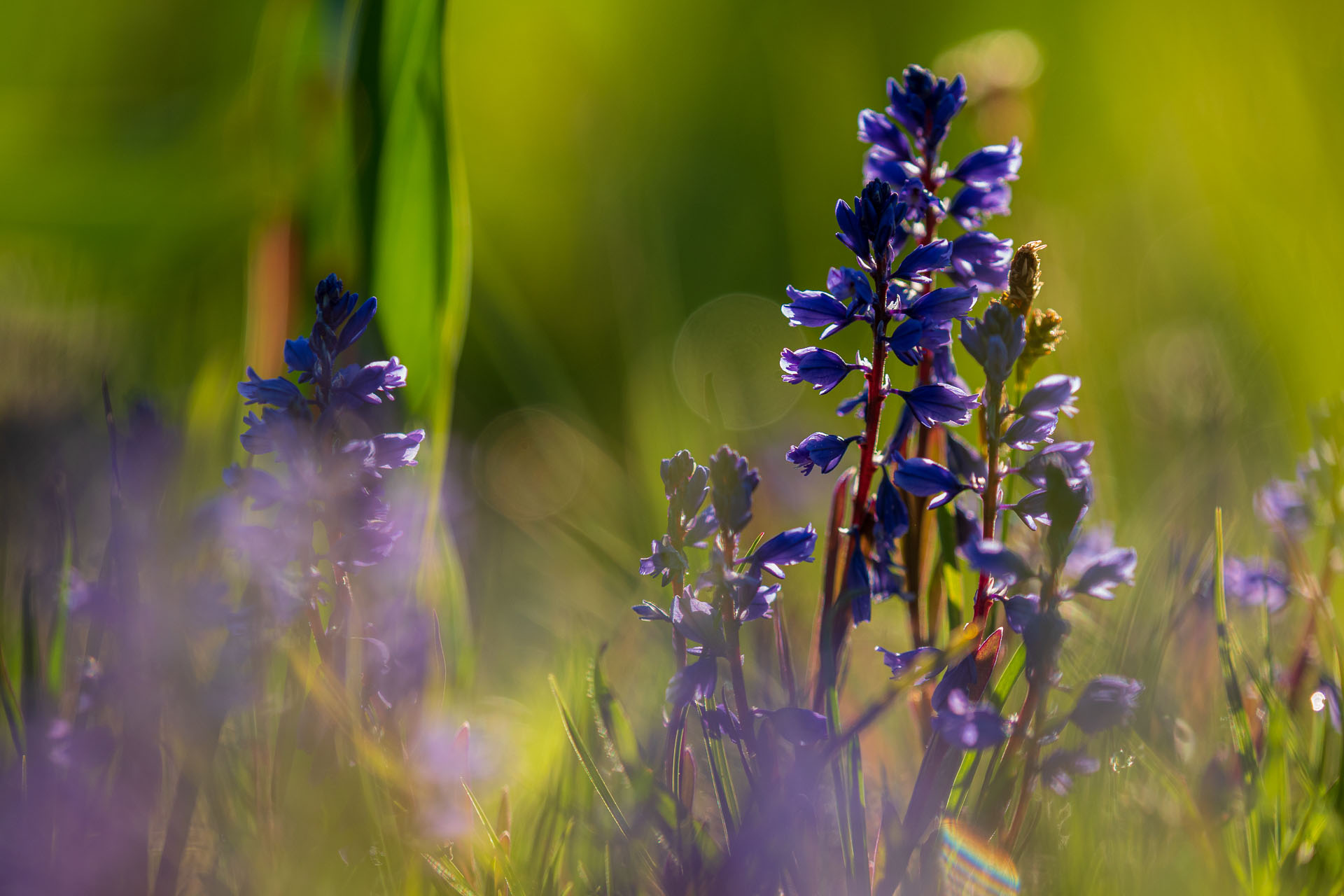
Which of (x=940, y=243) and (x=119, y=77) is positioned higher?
(x=119, y=77)

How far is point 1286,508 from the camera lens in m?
1.00

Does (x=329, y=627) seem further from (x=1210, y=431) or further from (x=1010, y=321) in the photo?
(x=1210, y=431)

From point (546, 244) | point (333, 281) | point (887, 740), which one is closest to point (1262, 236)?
point (887, 740)

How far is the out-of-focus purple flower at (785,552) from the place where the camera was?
712mm

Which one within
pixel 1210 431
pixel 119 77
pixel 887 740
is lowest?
pixel 887 740

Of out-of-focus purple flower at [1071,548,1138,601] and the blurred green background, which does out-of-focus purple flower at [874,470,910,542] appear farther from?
the blurred green background

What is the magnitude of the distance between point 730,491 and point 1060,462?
231 mm

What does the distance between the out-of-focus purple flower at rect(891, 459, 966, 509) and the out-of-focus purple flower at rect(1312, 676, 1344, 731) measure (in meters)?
0.38

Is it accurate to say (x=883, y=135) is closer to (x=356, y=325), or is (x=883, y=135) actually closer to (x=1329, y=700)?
(x=356, y=325)

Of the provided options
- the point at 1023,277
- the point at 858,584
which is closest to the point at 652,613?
the point at 858,584

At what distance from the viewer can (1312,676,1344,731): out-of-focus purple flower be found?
77cm

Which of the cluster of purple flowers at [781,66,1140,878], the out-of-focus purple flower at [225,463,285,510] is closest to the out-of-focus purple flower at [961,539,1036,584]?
the cluster of purple flowers at [781,66,1140,878]

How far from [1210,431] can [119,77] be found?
127 inches

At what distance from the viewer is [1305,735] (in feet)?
3.04
